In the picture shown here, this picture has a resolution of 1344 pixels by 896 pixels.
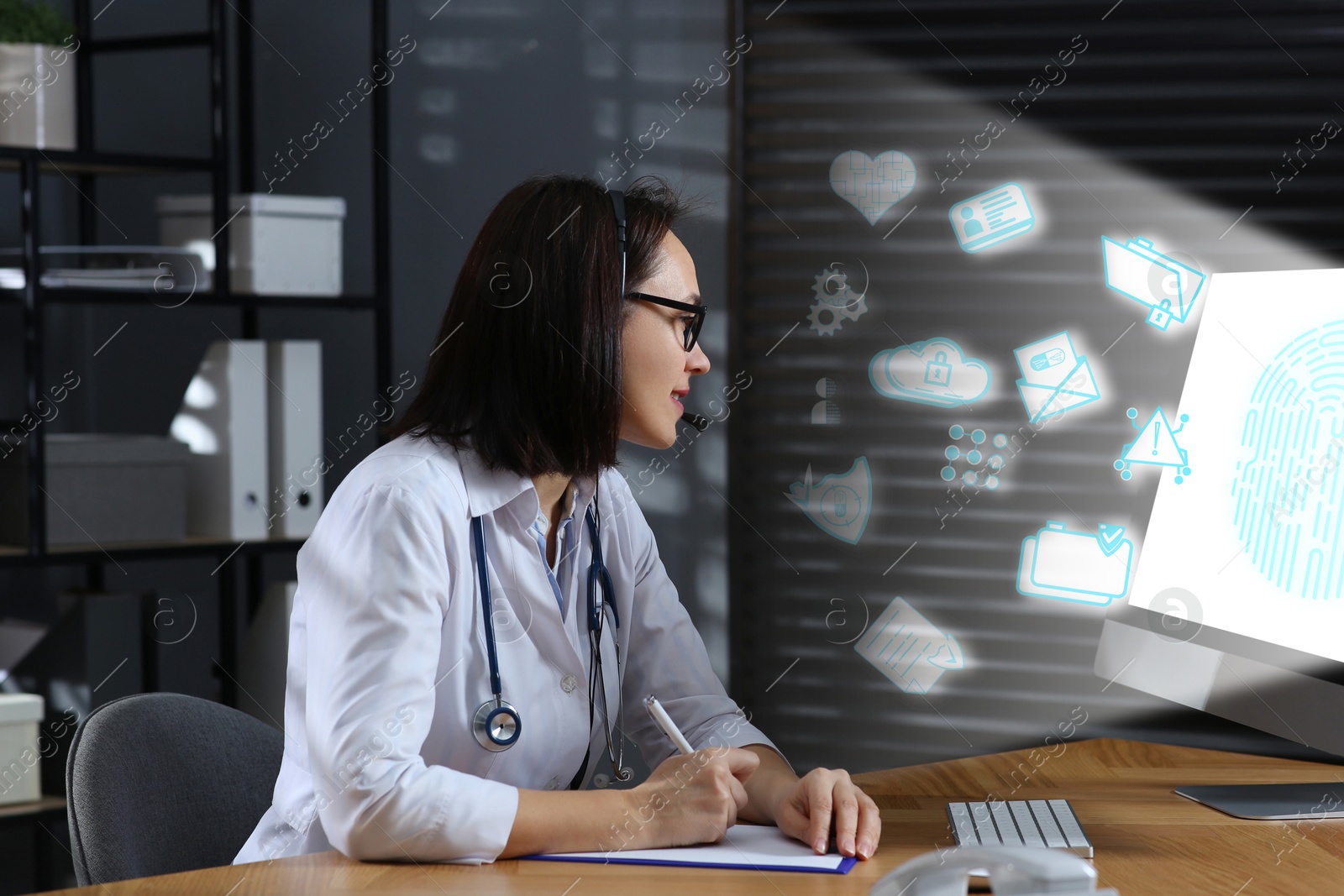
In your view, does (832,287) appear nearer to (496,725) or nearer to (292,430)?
(292,430)

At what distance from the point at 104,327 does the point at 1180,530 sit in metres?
2.20

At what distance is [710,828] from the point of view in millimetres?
1112

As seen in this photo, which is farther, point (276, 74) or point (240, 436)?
point (276, 74)

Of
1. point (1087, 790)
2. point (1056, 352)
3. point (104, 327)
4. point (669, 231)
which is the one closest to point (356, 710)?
point (669, 231)

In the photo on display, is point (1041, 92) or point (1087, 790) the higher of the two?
point (1041, 92)

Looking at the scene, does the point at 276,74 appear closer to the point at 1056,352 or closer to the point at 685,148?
the point at 685,148

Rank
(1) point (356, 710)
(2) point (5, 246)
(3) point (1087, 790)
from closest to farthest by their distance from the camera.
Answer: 1. (1) point (356, 710)
2. (3) point (1087, 790)
3. (2) point (5, 246)

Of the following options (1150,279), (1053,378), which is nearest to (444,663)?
(1053,378)

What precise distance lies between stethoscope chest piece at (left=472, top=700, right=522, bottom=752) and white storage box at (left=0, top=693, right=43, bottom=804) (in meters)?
1.25

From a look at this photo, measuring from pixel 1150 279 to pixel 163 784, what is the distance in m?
1.84

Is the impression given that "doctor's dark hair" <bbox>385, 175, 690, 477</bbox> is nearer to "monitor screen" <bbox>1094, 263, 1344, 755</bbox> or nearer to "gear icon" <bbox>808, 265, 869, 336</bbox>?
"monitor screen" <bbox>1094, 263, 1344, 755</bbox>

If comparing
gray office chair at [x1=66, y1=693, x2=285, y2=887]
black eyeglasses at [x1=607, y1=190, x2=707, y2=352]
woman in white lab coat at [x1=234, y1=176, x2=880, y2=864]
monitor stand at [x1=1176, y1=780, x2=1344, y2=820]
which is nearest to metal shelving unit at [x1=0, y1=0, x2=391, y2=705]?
gray office chair at [x1=66, y1=693, x2=285, y2=887]

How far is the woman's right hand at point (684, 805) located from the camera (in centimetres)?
110

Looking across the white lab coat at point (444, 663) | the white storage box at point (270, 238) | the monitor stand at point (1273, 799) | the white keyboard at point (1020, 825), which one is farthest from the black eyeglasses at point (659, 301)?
the white storage box at point (270, 238)
